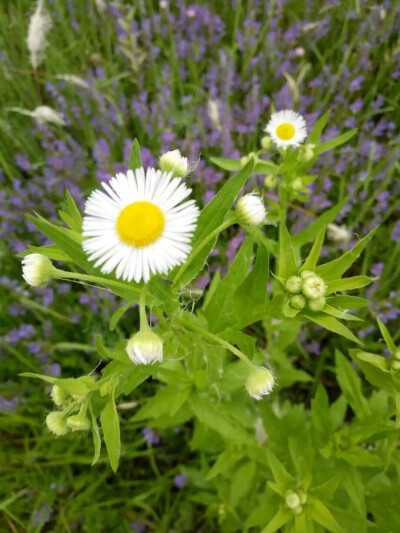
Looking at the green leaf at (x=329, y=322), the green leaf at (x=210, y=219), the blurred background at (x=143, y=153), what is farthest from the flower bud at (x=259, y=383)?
the blurred background at (x=143, y=153)

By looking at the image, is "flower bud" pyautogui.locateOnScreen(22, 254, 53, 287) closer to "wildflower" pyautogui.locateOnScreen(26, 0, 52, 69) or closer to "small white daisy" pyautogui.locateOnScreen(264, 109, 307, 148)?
"small white daisy" pyautogui.locateOnScreen(264, 109, 307, 148)

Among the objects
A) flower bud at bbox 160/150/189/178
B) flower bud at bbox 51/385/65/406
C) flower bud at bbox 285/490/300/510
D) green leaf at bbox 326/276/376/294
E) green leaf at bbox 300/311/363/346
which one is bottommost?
flower bud at bbox 285/490/300/510

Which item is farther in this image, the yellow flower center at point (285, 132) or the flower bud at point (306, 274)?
the yellow flower center at point (285, 132)

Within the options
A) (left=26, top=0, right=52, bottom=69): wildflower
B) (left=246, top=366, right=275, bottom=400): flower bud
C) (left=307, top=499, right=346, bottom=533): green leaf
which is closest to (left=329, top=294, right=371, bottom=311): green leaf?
(left=246, top=366, right=275, bottom=400): flower bud

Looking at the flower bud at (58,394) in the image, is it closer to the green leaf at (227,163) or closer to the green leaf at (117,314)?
the green leaf at (117,314)

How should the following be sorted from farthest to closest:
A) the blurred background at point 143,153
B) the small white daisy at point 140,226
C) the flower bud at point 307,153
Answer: the blurred background at point 143,153 → the flower bud at point 307,153 → the small white daisy at point 140,226

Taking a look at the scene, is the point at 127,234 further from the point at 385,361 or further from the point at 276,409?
the point at 276,409
